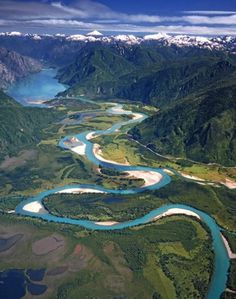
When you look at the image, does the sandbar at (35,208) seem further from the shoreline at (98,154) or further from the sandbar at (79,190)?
the shoreline at (98,154)

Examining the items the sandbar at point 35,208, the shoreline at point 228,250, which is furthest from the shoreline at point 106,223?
the shoreline at point 228,250

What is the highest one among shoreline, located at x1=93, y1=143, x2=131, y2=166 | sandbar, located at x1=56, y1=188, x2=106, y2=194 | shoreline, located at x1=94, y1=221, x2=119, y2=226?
shoreline, located at x1=94, y1=221, x2=119, y2=226

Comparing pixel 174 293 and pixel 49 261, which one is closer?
pixel 174 293

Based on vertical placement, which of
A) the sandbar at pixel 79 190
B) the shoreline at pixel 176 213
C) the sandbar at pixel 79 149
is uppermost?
the shoreline at pixel 176 213

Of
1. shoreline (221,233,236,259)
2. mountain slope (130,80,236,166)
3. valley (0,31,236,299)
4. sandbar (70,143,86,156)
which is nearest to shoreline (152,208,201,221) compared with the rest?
valley (0,31,236,299)

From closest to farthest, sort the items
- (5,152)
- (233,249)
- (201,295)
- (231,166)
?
(201,295), (233,249), (231,166), (5,152)

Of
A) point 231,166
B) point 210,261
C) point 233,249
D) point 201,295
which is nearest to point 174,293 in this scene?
point 201,295

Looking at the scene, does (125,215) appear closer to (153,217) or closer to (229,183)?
(153,217)

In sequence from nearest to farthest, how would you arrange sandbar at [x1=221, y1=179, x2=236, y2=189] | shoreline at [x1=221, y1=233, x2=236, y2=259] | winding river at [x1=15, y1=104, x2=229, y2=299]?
winding river at [x1=15, y1=104, x2=229, y2=299], shoreline at [x1=221, y1=233, x2=236, y2=259], sandbar at [x1=221, y1=179, x2=236, y2=189]

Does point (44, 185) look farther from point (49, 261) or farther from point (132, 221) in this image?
point (49, 261)

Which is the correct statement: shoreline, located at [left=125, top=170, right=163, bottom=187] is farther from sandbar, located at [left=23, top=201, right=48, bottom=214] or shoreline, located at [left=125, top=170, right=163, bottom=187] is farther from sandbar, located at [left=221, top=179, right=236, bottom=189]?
sandbar, located at [left=23, top=201, right=48, bottom=214]

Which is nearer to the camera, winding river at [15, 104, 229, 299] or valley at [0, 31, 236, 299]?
valley at [0, 31, 236, 299]
